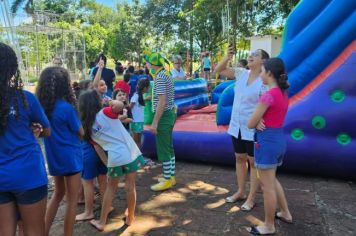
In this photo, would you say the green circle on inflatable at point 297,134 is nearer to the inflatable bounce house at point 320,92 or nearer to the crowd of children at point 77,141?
the inflatable bounce house at point 320,92

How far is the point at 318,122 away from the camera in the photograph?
4.23m

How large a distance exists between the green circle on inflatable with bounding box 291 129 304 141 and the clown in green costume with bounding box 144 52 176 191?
1475mm

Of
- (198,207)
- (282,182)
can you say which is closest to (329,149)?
(282,182)

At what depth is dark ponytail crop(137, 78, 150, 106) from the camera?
16.2ft

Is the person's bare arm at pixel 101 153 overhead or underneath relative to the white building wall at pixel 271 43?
underneath

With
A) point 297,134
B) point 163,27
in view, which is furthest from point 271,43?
point 163,27

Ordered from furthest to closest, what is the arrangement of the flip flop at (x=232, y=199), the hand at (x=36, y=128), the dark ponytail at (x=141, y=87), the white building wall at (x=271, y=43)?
the white building wall at (x=271, y=43) < the dark ponytail at (x=141, y=87) < the flip flop at (x=232, y=199) < the hand at (x=36, y=128)

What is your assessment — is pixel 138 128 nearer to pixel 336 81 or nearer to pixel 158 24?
pixel 336 81

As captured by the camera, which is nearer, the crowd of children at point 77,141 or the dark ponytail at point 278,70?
the crowd of children at point 77,141

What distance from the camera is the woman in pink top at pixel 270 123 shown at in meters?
2.83

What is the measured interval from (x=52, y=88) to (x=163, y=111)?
5.31 ft

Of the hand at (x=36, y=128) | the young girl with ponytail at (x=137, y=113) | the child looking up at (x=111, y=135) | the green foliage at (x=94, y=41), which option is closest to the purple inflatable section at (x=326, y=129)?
the young girl with ponytail at (x=137, y=113)

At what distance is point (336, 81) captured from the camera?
13.6ft

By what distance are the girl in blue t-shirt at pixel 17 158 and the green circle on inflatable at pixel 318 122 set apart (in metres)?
3.23
